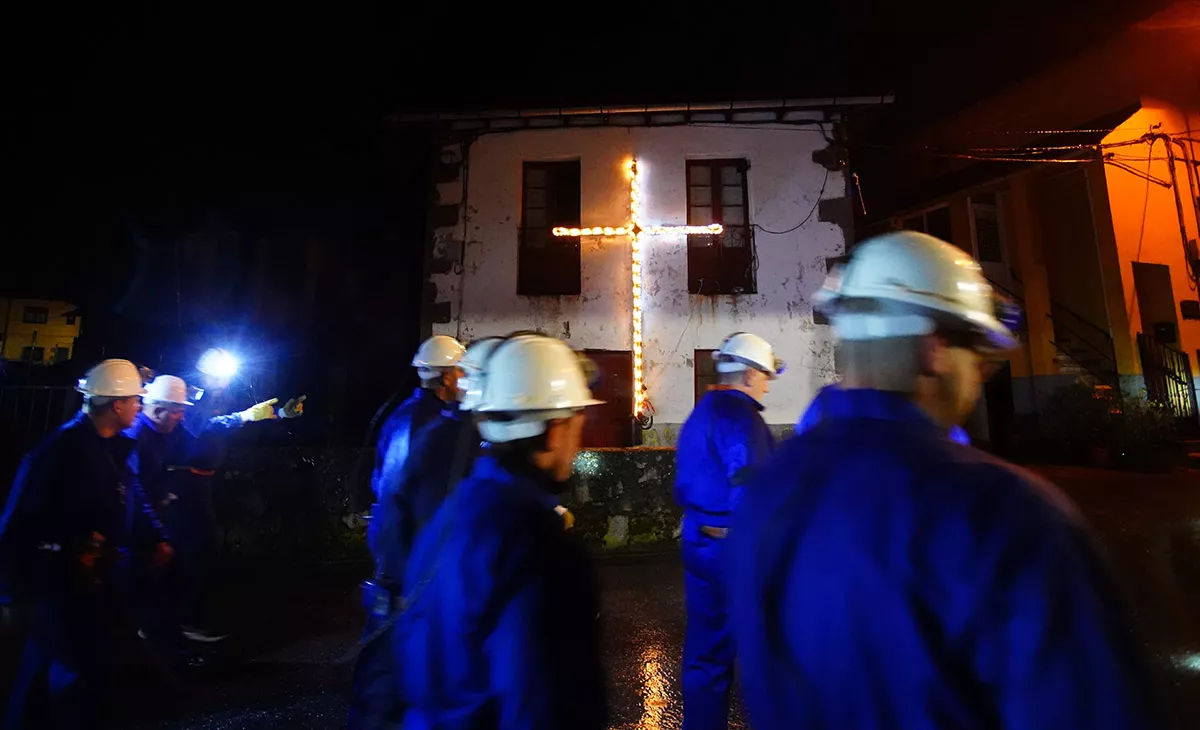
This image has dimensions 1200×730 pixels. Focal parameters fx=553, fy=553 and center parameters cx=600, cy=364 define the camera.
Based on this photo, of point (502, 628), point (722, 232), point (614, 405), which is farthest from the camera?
point (722, 232)

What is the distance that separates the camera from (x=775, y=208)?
35.8 feet

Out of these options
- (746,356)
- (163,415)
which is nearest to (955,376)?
(746,356)

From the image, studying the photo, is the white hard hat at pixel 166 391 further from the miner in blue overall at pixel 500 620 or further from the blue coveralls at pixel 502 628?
the blue coveralls at pixel 502 628

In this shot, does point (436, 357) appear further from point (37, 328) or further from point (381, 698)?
point (37, 328)

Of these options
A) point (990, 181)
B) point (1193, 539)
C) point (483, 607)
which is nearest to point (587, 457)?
point (483, 607)

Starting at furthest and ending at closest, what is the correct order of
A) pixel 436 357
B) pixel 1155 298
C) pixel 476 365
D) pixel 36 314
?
1. pixel 36 314
2. pixel 1155 298
3. pixel 436 357
4. pixel 476 365

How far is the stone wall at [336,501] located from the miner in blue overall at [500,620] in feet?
→ 19.4

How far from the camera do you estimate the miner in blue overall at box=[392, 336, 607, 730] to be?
4.31ft

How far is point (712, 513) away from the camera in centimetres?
341

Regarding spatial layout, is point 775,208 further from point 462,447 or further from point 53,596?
point 53,596

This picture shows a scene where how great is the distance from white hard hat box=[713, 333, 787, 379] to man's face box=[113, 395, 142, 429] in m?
4.20

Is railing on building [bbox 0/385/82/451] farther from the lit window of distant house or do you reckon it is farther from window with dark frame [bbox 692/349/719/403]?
the lit window of distant house

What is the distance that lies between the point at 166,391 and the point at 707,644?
5255mm

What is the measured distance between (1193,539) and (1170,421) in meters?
7.19
